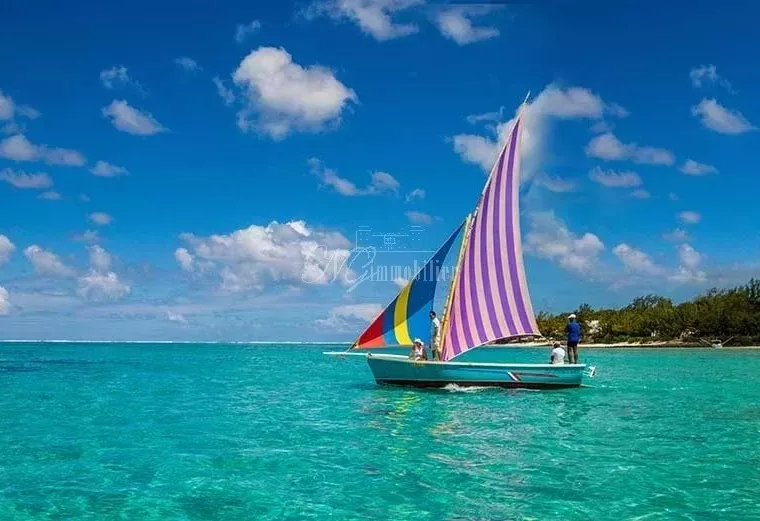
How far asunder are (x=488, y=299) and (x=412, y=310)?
3.39m

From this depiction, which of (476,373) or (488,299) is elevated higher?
(488,299)

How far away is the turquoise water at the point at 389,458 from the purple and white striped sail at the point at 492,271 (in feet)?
9.54

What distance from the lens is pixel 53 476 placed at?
14758mm

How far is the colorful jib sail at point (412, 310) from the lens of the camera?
31047mm

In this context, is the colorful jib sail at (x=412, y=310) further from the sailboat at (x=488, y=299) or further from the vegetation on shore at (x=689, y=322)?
the vegetation on shore at (x=689, y=322)

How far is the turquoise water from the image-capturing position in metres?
12.1

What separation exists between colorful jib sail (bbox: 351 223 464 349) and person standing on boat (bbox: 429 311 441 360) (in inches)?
11.2

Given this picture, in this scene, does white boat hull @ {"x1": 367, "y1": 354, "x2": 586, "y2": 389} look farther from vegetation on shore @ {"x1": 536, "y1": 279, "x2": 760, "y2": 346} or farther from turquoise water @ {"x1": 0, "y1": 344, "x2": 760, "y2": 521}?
vegetation on shore @ {"x1": 536, "y1": 279, "x2": 760, "y2": 346}

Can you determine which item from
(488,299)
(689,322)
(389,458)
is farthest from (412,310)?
(689,322)

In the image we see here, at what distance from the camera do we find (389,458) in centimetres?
1622

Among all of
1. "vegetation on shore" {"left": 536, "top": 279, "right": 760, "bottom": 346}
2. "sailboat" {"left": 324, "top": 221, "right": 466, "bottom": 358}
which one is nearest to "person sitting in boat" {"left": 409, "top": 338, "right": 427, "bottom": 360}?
"sailboat" {"left": 324, "top": 221, "right": 466, "bottom": 358}

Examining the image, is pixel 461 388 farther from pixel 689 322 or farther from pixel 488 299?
pixel 689 322

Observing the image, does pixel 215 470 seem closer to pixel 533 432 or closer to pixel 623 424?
→ pixel 533 432

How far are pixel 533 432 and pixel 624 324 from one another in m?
120
